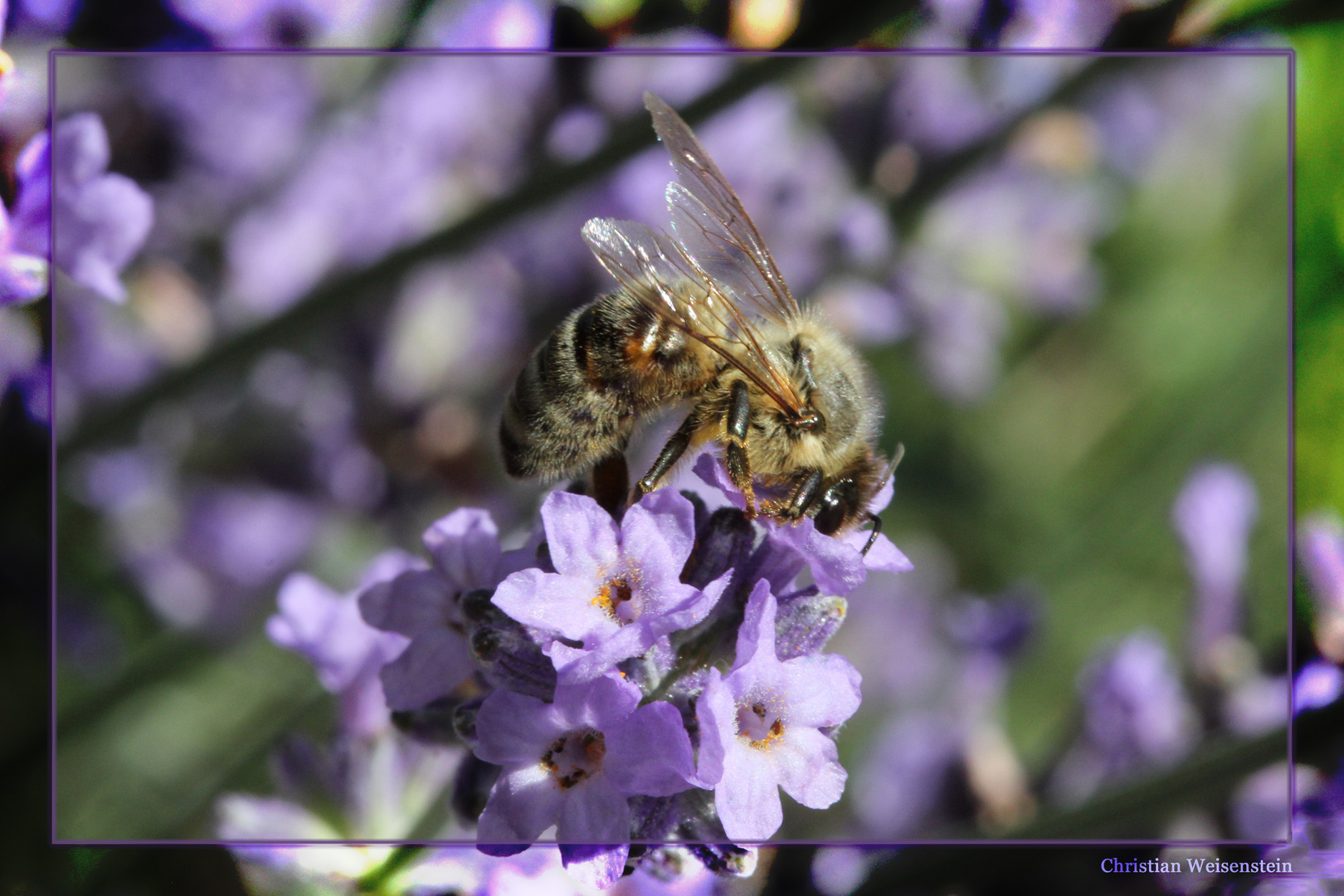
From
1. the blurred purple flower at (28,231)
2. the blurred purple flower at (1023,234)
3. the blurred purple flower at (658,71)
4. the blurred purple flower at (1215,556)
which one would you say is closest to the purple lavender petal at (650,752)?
the blurred purple flower at (28,231)

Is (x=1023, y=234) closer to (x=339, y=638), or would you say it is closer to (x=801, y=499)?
A: (x=801, y=499)

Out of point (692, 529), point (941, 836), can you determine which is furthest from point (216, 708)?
point (692, 529)

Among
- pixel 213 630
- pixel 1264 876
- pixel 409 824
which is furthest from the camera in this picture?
pixel 213 630

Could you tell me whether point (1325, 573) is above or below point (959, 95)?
below

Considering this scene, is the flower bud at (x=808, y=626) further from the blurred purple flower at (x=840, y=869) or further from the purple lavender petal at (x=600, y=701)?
the blurred purple flower at (x=840, y=869)

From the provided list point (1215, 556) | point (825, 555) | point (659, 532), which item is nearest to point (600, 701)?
point (659, 532)

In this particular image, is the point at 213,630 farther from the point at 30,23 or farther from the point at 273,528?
the point at 30,23

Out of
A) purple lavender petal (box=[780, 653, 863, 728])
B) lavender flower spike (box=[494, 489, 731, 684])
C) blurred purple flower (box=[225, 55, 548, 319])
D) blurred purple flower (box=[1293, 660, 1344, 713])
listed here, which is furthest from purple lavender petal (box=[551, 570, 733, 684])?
blurred purple flower (box=[225, 55, 548, 319])
